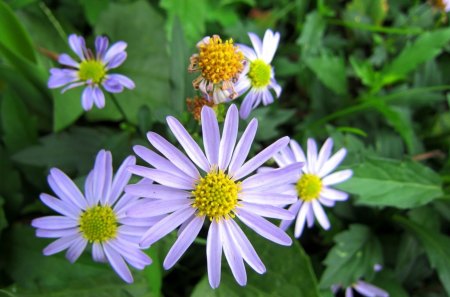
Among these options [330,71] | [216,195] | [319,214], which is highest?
[330,71]

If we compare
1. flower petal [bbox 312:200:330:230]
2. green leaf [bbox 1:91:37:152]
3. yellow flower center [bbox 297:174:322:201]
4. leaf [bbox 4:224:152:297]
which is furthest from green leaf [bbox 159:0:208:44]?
leaf [bbox 4:224:152:297]

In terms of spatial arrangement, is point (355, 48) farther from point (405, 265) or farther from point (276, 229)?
point (276, 229)

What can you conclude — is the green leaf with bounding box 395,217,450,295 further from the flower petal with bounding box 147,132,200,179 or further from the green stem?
the flower petal with bounding box 147,132,200,179

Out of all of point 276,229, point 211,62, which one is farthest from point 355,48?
point 276,229

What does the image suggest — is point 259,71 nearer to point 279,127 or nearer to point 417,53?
point 279,127

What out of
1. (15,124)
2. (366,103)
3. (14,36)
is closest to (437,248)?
(366,103)

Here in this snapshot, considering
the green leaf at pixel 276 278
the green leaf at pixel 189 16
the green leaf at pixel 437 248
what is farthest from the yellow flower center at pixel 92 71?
the green leaf at pixel 437 248
